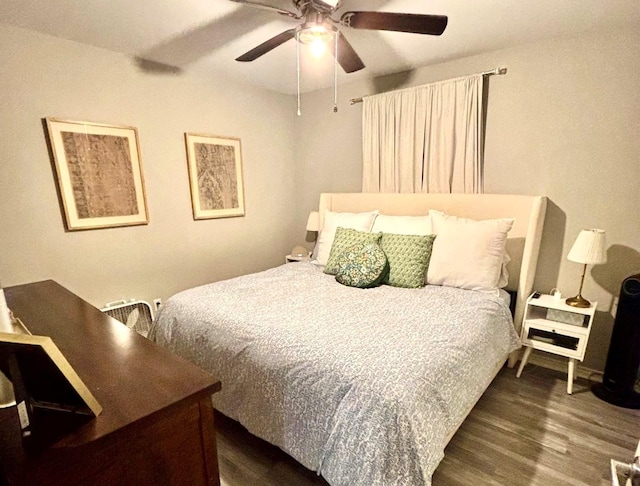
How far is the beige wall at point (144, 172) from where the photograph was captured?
80.7 inches

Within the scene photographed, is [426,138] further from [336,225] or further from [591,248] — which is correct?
[591,248]

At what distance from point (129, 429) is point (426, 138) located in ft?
9.29

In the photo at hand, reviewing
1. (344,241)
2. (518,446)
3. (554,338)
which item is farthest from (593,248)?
(344,241)

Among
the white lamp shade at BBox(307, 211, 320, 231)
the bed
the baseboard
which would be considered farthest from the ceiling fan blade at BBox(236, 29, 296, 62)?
the baseboard

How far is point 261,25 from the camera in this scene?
200cm

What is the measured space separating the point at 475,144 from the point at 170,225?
2682mm

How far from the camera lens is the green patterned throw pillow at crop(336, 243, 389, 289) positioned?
2225 mm

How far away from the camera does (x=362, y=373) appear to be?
47.4 inches

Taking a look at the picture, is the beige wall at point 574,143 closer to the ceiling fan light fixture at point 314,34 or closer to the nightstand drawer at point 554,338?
the nightstand drawer at point 554,338

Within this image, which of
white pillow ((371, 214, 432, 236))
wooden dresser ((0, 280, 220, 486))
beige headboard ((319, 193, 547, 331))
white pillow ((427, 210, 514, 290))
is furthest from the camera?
white pillow ((371, 214, 432, 236))

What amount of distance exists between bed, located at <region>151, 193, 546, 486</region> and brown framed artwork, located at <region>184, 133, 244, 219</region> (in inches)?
41.2

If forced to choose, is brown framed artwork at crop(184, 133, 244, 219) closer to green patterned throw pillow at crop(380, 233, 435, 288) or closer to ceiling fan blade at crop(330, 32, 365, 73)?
ceiling fan blade at crop(330, 32, 365, 73)

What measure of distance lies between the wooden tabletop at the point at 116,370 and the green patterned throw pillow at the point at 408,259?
1637 mm

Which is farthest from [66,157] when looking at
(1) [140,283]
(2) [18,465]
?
(2) [18,465]
